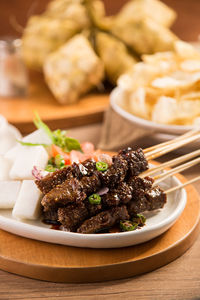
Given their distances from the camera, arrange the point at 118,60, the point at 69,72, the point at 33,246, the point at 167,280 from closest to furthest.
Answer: the point at 167,280 < the point at 33,246 < the point at 69,72 < the point at 118,60

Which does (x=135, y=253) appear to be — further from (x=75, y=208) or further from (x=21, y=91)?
(x=21, y=91)

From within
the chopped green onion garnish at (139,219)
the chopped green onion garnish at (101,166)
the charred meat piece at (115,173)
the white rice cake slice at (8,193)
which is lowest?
the chopped green onion garnish at (139,219)

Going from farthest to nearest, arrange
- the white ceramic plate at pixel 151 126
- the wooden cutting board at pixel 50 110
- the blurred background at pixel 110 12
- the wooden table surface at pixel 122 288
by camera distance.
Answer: the blurred background at pixel 110 12, the wooden cutting board at pixel 50 110, the white ceramic plate at pixel 151 126, the wooden table surface at pixel 122 288

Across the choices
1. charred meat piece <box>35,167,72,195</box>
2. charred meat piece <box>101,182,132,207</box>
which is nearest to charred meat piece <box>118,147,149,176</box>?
charred meat piece <box>101,182,132,207</box>

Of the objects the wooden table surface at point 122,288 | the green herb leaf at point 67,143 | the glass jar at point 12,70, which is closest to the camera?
the wooden table surface at point 122,288

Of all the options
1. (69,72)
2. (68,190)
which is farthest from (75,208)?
(69,72)

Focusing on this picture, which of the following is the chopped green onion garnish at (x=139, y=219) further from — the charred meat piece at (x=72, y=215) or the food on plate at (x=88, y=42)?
the food on plate at (x=88, y=42)

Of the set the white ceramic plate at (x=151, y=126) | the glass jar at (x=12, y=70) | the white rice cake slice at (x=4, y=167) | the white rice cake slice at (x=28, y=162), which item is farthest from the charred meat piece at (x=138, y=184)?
the glass jar at (x=12, y=70)
